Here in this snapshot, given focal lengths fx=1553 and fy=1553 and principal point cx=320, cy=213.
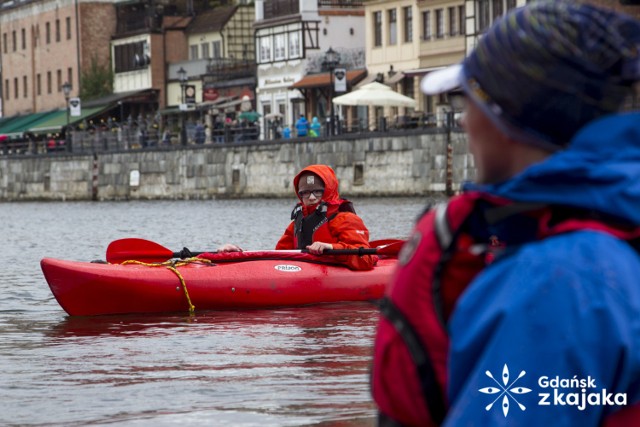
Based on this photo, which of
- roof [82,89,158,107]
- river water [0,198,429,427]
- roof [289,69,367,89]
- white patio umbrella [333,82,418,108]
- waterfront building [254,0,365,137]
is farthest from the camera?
roof [82,89,158,107]

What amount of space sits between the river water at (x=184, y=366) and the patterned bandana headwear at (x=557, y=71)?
516 centimetres

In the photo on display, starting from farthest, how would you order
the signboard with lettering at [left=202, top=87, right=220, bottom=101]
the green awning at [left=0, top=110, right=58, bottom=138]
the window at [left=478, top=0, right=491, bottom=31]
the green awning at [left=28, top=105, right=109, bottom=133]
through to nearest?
1. the green awning at [left=0, top=110, right=58, bottom=138]
2. the green awning at [left=28, top=105, right=109, bottom=133]
3. the signboard with lettering at [left=202, top=87, right=220, bottom=101]
4. the window at [left=478, top=0, right=491, bottom=31]

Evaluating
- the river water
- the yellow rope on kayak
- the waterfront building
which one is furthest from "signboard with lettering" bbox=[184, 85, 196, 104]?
the yellow rope on kayak

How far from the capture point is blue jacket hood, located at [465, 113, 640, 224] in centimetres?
208

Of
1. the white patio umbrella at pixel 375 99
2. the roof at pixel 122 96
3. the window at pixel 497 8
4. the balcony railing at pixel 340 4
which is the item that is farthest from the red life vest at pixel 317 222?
the roof at pixel 122 96

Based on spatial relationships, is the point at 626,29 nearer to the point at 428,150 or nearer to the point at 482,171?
the point at 482,171

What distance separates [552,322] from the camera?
1961mm

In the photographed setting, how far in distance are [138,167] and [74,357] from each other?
4829 centimetres

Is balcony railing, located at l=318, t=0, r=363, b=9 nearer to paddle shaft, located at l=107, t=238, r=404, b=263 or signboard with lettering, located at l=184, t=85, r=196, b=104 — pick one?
signboard with lettering, located at l=184, t=85, r=196, b=104

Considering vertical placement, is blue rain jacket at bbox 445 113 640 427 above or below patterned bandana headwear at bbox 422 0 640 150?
below

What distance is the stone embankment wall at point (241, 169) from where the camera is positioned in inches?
1748

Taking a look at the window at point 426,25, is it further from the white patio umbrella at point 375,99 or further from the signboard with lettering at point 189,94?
the signboard with lettering at point 189,94

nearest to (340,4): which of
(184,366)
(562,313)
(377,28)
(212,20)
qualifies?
(377,28)

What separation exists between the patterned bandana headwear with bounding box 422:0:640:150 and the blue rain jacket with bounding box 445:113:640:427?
0.04m
